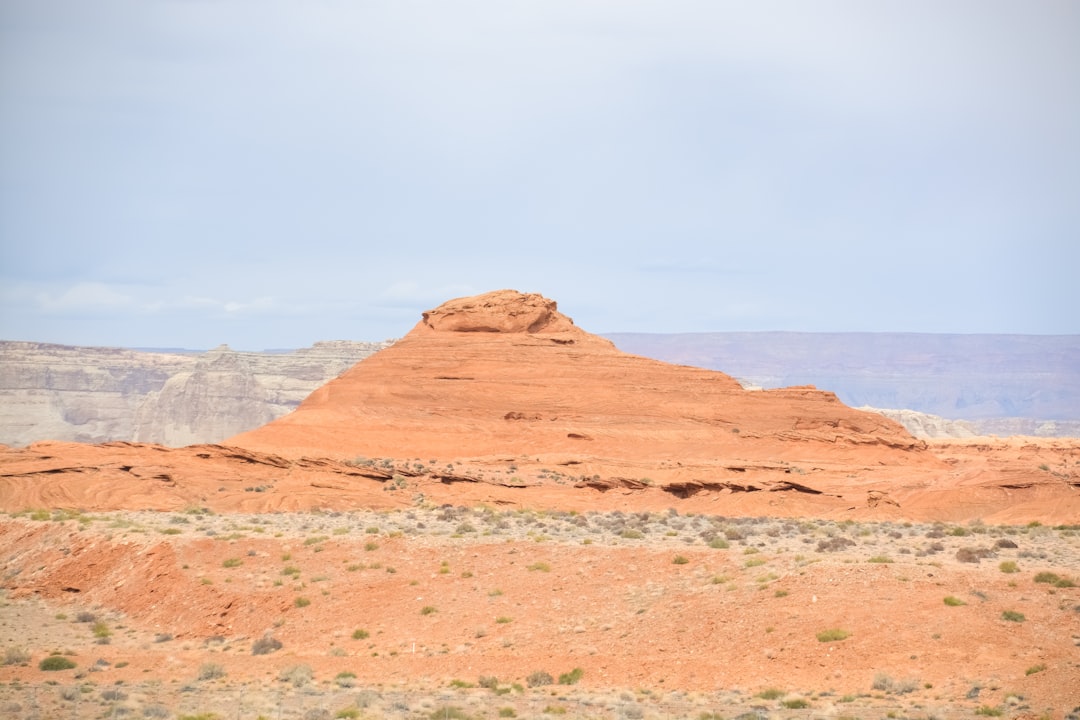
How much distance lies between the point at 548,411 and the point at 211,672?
36225 millimetres

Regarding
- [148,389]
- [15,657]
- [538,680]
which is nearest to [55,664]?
[15,657]

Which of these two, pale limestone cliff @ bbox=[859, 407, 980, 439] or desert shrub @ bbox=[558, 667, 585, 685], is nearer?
desert shrub @ bbox=[558, 667, 585, 685]

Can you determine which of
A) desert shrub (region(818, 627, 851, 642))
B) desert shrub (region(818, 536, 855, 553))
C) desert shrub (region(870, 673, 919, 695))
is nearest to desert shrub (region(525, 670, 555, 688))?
desert shrub (region(818, 627, 851, 642))

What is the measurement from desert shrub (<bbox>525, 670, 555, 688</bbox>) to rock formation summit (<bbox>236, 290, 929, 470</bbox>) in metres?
28.9

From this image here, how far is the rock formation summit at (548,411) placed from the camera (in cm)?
4788

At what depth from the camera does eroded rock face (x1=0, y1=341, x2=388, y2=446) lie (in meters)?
115

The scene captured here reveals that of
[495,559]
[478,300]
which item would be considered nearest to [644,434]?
[478,300]

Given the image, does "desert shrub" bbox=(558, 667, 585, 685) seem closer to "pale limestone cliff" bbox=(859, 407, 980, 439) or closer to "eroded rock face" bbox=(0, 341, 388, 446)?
"eroded rock face" bbox=(0, 341, 388, 446)

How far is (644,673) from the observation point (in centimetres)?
1560

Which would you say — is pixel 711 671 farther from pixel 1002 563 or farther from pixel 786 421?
pixel 786 421

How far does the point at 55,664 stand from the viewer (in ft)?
54.7

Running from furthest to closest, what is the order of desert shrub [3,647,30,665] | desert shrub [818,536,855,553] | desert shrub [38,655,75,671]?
desert shrub [818,536,855,553], desert shrub [3,647,30,665], desert shrub [38,655,75,671]

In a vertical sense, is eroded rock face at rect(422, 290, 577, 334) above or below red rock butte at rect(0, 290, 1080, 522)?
above

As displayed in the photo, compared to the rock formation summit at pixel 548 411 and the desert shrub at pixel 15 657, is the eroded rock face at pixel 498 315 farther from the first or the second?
the desert shrub at pixel 15 657
